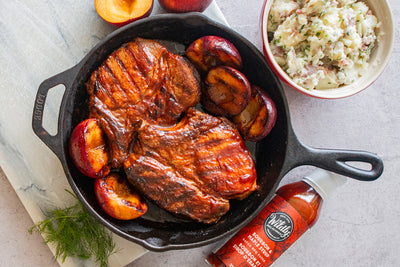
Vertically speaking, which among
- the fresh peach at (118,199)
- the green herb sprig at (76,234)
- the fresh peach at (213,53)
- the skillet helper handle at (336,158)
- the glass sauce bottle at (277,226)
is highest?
the fresh peach at (213,53)

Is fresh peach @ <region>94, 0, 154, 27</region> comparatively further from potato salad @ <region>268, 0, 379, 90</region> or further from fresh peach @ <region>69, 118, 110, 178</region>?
potato salad @ <region>268, 0, 379, 90</region>

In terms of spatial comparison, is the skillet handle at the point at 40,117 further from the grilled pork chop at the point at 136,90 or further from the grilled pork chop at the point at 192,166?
the grilled pork chop at the point at 192,166

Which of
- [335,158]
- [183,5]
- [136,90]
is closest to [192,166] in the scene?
[136,90]

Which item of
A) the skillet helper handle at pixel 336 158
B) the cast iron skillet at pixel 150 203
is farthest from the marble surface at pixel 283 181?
the skillet helper handle at pixel 336 158

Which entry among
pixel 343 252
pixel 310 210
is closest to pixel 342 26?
pixel 310 210

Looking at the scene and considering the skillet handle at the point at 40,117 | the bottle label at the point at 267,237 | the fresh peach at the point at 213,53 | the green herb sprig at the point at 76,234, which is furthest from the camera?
the green herb sprig at the point at 76,234
